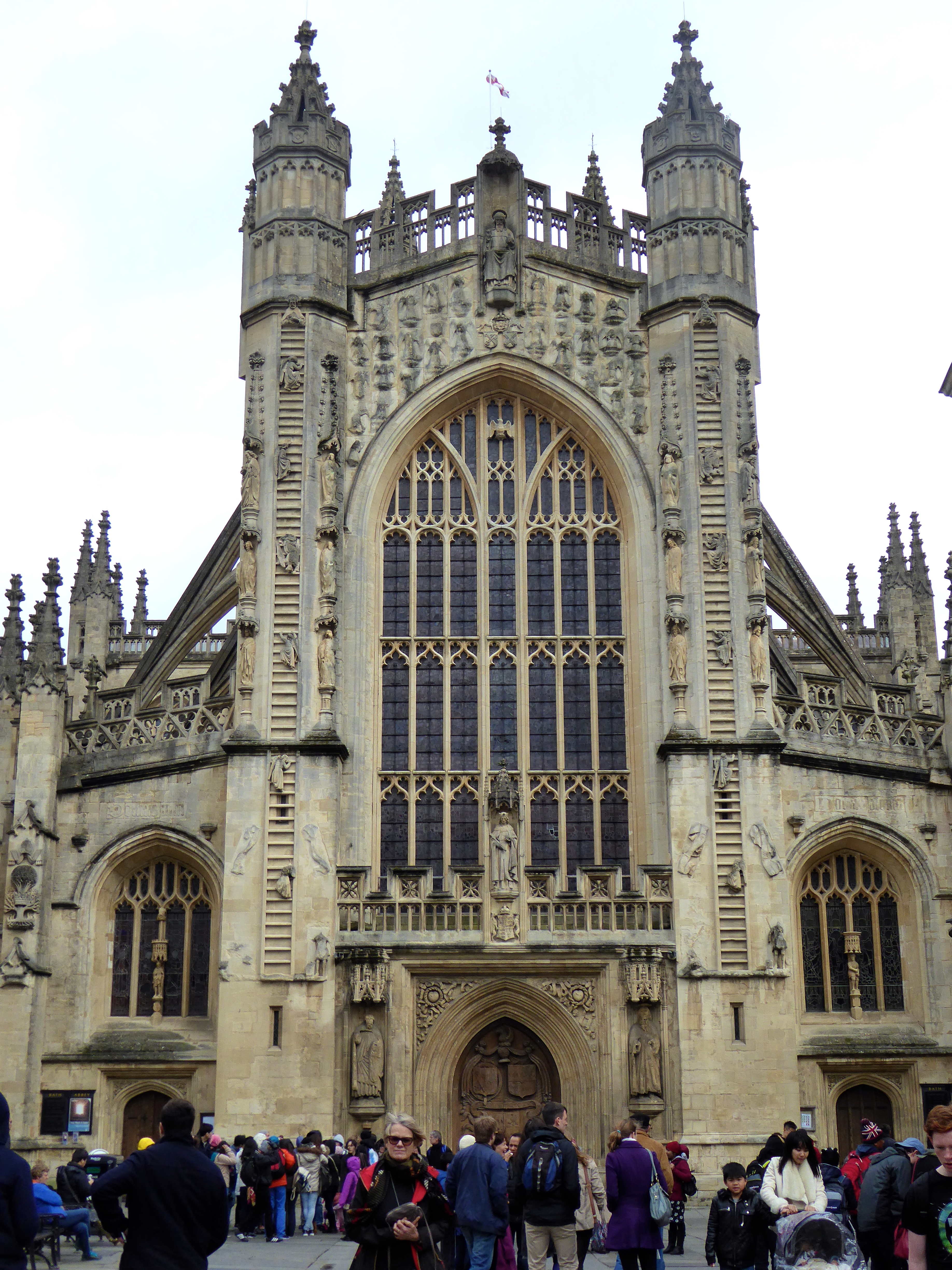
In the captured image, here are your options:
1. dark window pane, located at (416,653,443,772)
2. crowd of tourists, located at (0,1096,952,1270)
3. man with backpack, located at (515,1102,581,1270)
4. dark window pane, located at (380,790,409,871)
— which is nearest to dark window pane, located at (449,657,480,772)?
dark window pane, located at (416,653,443,772)

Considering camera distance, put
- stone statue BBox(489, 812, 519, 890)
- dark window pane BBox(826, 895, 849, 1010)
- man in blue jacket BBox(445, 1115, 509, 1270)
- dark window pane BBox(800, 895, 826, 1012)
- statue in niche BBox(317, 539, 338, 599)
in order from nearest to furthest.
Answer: man in blue jacket BBox(445, 1115, 509, 1270)
stone statue BBox(489, 812, 519, 890)
dark window pane BBox(800, 895, 826, 1012)
dark window pane BBox(826, 895, 849, 1010)
statue in niche BBox(317, 539, 338, 599)

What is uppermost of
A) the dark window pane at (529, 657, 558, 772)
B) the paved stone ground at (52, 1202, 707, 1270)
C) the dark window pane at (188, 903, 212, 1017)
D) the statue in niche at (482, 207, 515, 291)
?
the statue in niche at (482, 207, 515, 291)

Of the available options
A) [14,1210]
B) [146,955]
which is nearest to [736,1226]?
[14,1210]

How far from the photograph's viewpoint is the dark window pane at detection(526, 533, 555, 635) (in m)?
27.2

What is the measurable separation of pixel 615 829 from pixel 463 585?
485 centimetres

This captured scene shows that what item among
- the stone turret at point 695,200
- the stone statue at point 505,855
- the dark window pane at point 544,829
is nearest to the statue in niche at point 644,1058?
the stone statue at point 505,855

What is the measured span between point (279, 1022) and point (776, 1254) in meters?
15.2

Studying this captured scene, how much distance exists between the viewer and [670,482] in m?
26.5

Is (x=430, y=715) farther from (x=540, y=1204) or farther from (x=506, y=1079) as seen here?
(x=540, y=1204)

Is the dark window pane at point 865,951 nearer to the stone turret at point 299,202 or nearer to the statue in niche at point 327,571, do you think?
the statue in niche at point 327,571

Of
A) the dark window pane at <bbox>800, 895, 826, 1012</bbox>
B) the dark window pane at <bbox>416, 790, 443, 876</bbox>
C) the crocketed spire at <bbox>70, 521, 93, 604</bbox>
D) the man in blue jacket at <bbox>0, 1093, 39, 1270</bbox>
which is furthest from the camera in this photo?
the crocketed spire at <bbox>70, 521, 93, 604</bbox>

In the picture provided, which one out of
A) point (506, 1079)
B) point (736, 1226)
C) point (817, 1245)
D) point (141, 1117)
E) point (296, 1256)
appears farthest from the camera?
point (141, 1117)

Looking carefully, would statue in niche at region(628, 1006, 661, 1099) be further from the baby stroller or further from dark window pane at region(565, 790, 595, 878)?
the baby stroller

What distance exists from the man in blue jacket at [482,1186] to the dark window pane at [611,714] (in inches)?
632
